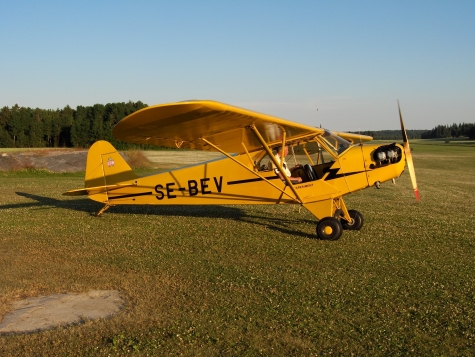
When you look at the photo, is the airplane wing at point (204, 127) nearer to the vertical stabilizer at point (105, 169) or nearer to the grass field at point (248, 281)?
the grass field at point (248, 281)

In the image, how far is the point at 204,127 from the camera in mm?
8492

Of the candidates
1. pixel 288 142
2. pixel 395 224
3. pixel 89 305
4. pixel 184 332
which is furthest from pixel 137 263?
pixel 395 224

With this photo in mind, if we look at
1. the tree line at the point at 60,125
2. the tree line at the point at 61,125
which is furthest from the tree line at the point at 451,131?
the tree line at the point at 60,125

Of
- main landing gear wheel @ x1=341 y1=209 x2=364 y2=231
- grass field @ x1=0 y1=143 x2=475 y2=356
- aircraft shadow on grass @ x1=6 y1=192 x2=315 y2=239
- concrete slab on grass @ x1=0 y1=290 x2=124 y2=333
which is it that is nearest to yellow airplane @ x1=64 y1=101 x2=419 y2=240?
Answer: main landing gear wheel @ x1=341 y1=209 x2=364 y2=231

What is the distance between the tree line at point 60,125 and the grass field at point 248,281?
5918 cm

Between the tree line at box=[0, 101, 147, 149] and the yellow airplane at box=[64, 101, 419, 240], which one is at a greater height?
the tree line at box=[0, 101, 147, 149]

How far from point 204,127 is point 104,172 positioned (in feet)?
13.7

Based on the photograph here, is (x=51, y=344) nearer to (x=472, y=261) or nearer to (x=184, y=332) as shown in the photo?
(x=184, y=332)

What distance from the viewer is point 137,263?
7.20 meters

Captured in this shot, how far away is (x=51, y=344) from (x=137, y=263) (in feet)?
9.64

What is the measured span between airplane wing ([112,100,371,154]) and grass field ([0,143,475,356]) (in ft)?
6.25

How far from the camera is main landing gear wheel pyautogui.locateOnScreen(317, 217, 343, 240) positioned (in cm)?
863

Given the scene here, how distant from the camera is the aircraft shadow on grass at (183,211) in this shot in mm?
10758

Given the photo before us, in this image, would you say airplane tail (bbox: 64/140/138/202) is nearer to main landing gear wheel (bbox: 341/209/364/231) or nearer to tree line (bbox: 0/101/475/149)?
main landing gear wheel (bbox: 341/209/364/231)
